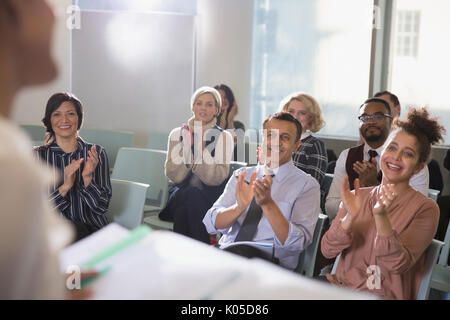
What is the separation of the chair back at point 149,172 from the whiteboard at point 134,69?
7.92ft

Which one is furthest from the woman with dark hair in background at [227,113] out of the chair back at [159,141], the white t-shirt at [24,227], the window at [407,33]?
the white t-shirt at [24,227]

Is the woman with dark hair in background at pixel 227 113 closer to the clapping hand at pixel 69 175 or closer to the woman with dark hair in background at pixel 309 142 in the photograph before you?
the woman with dark hair in background at pixel 309 142

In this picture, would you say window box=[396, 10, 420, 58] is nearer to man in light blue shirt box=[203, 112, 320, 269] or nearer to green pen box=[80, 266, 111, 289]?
man in light blue shirt box=[203, 112, 320, 269]

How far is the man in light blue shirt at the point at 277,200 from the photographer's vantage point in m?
2.14

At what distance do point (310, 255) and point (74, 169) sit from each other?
4.01 ft

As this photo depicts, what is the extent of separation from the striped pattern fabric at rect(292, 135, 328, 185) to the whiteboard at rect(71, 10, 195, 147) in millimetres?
2917

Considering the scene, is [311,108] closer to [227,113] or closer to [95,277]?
[227,113]

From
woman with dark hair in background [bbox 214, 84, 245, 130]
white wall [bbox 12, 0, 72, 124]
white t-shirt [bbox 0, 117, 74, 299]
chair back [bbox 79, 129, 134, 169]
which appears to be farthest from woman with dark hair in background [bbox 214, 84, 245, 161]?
white t-shirt [bbox 0, 117, 74, 299]

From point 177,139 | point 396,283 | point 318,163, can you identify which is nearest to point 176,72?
point 177,139

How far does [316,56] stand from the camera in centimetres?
577

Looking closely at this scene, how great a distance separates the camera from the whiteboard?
611 centimetres

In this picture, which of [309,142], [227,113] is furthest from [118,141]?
[309,142]

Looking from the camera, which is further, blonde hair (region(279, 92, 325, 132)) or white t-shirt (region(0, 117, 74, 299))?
blonde hair (region(279, 92, 325, 132))

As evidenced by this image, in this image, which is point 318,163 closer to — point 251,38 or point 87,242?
point 87,242
